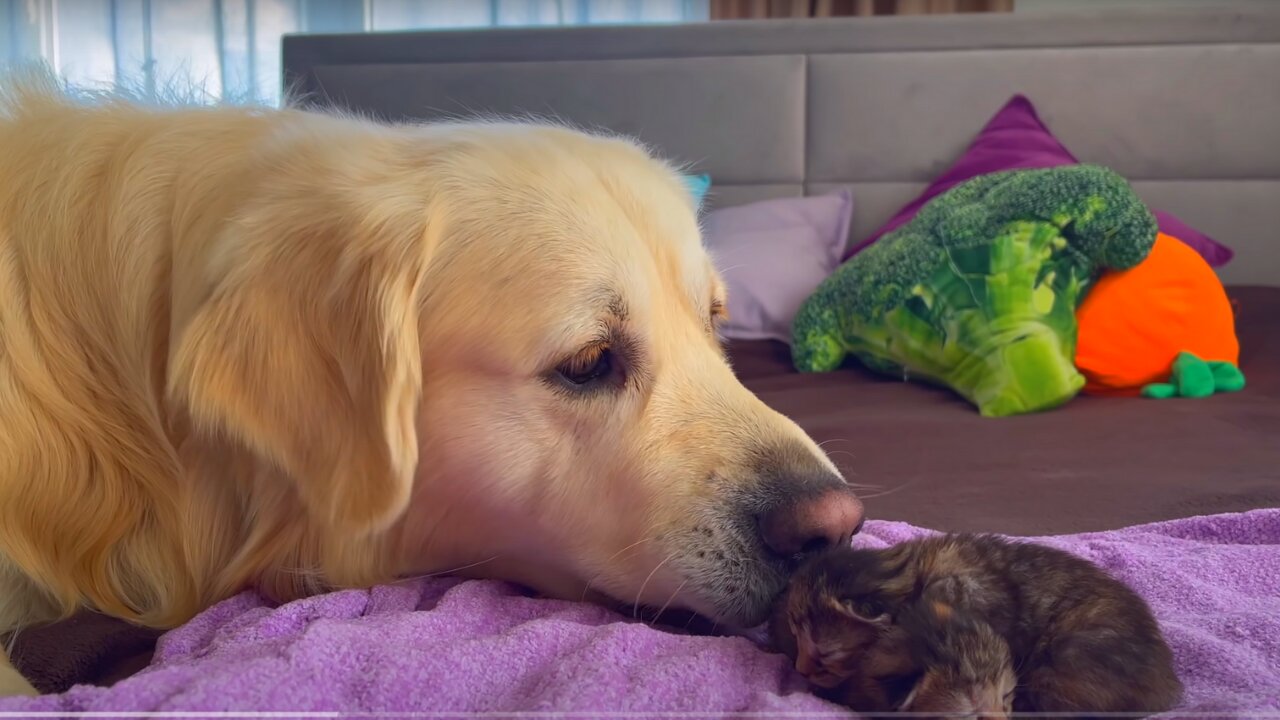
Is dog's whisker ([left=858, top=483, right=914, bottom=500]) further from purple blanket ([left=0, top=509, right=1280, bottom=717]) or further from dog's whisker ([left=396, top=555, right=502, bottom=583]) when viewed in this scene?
dog's whisker ([left=396, top=555, right=502, bottom=583])

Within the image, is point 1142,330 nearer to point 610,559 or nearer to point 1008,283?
point 1008,283

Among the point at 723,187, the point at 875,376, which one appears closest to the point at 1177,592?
the point at 875,376

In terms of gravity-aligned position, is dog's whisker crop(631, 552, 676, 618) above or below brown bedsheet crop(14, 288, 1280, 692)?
above

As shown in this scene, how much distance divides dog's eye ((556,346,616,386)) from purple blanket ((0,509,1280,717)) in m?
0.25

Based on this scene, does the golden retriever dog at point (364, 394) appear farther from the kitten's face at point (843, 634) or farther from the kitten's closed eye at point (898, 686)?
the kitten's closed eye at point (898, 686)

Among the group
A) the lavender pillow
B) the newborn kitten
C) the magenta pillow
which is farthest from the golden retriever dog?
the magenta pillow

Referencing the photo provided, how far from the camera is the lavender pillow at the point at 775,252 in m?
3.09

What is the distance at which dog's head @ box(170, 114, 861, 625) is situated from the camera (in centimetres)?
104

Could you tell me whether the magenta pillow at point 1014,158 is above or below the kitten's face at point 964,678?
above

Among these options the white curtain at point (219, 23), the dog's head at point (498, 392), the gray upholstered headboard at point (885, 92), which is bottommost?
the dog's head at point (498, 392)

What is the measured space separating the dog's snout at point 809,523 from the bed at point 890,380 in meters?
0.17

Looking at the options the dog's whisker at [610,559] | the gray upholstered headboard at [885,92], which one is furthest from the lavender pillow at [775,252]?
the dog's whisker at [610,559]

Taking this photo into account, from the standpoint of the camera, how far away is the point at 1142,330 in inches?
87.9

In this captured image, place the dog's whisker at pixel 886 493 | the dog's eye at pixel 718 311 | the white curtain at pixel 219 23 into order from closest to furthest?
the dog's eye at pixel 718 311 < the dog's whisker at pixel 886 493 < the white curtain at pixel 219 23
